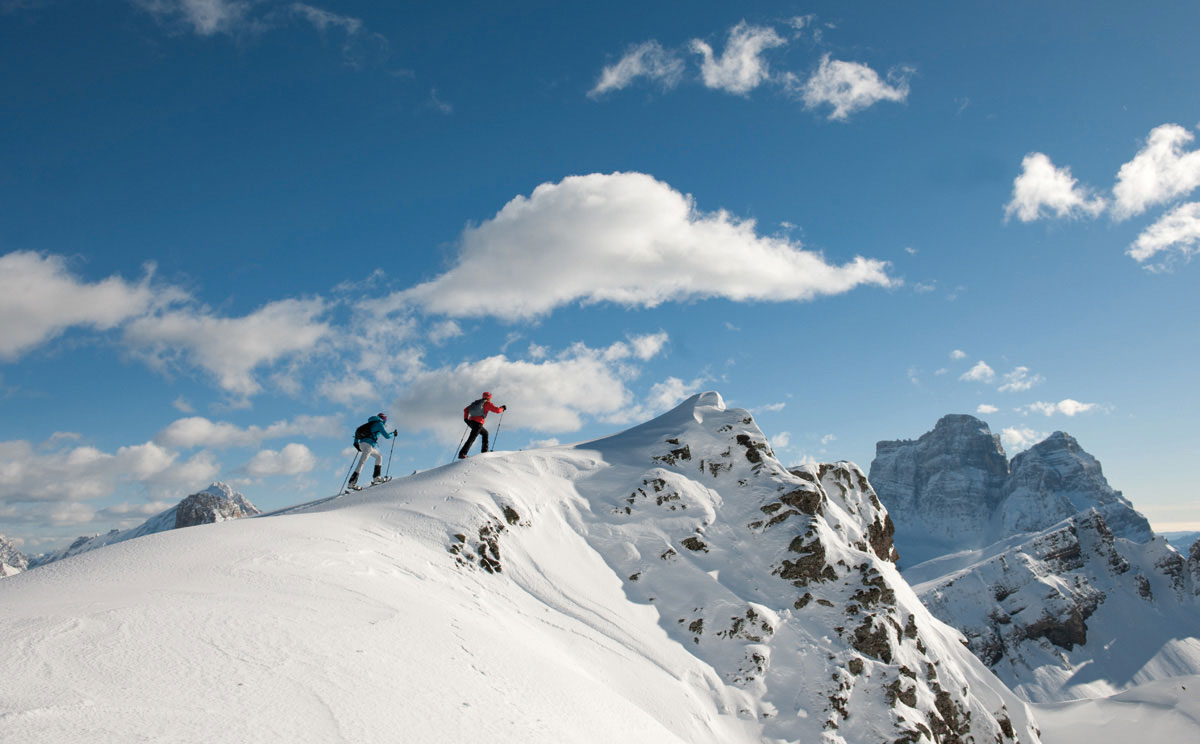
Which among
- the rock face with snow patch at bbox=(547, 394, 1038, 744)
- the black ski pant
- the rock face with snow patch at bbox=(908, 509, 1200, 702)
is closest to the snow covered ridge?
the rock face with snow patch at bbox=(547, 394, 1038, 744)

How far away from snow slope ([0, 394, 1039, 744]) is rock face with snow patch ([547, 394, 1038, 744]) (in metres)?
0.09

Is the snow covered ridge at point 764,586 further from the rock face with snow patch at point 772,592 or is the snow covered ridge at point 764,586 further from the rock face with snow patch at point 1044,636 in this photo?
the rock face with snow patch at point 1044,636

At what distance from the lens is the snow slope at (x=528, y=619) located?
809 cm

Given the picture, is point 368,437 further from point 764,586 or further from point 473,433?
point 764,586

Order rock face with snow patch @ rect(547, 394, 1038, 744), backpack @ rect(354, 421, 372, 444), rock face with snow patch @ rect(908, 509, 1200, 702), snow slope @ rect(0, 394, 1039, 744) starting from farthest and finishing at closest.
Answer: rock face with snow patch @ rect(908, 509, 1200, 702) → backpack @ rect(354, 421, 372, 444) → rock face with snow patch @ rect(547, 394, 1038, 744) → snow slope @ rect(0, 394, 1039, 744)

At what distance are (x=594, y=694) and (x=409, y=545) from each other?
23.0ft

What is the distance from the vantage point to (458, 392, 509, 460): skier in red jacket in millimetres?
28531

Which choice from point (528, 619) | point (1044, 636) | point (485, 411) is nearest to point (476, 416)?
point (485, 411)

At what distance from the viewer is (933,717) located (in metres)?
23.8

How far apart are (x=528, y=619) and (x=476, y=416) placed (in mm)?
12394

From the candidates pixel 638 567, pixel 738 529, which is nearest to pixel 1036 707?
pixel 738 529

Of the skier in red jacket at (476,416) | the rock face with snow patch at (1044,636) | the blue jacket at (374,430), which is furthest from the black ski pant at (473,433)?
the rock face with snow patch at (1044,636)

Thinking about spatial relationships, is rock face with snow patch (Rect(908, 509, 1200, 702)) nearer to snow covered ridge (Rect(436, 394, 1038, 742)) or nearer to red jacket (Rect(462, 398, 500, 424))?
snow covered ridge (Rect(436, 394, 1038, 742))

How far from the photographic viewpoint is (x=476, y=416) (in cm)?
2855
